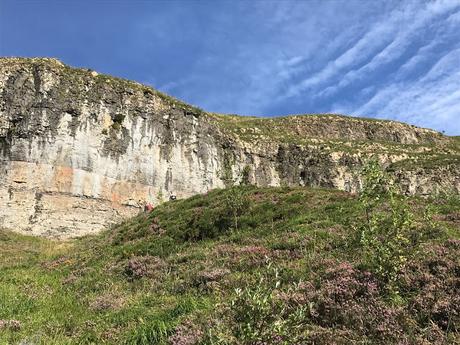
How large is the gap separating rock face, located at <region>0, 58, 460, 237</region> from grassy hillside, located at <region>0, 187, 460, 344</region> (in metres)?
14.2

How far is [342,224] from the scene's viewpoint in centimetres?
1550

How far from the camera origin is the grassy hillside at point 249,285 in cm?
699

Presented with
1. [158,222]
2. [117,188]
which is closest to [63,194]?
[117,188]

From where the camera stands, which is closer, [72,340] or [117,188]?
[72,340]

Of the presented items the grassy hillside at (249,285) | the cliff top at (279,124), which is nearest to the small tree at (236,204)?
the grassy hillside at (249,285)

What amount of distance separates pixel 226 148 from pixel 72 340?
51.2 meters

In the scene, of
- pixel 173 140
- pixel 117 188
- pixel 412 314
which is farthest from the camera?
pixel 173 140

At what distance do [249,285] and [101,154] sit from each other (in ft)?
130

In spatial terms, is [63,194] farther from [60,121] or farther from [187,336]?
[187,336]

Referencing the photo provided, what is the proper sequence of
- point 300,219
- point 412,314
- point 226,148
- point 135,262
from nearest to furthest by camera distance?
point 412,314 < point 135,262 < point 300,219 < point 226,148

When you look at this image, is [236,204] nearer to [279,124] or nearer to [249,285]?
[249,285]

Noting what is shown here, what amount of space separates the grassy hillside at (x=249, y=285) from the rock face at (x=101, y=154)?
1420 centimetres

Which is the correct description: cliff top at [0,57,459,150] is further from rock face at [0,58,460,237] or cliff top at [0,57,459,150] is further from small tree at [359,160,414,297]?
small tree at [359,160,414,297]

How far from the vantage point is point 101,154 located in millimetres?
45094
